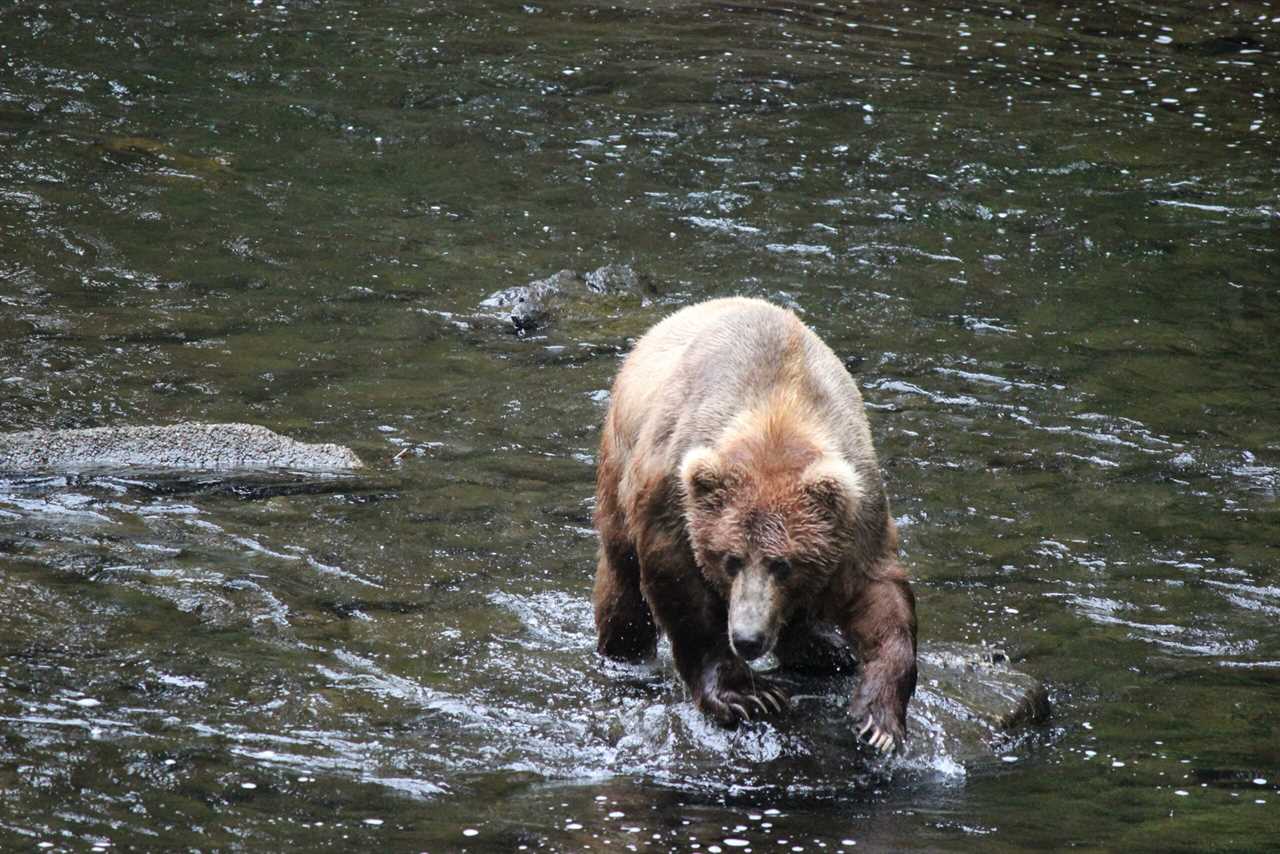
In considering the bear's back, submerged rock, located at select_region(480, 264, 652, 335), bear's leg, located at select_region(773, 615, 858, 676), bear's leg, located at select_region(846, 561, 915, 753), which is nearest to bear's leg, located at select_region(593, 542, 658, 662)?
the bear's back

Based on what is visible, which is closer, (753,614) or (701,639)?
(753,614)

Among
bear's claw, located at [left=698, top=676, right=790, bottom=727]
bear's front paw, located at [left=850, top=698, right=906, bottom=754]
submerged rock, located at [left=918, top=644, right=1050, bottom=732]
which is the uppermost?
bear's front paw, located at [left=850, top=698, right=906, bottom=754]

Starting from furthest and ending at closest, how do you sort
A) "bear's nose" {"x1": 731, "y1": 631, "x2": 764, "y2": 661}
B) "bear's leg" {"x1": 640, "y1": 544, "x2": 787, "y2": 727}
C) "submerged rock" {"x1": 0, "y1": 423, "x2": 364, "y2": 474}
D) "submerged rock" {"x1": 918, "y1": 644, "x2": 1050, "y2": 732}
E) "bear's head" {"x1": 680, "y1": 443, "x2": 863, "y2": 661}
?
1. "submerged rock" {"x1": 0, "y1": 423, "x2": 364, "y2": 474}
2. "submerged rock" {"x1": 918, "y1": 644, "x2": 1050, "y2": 732}
3. "bear's leg" {"x1": 640, "y1": 544, "x2": 787, "y2": 727}
4. "bear's head" {"x1": 680, "y1": 443, "x2": 863, "y2": 661}
5. "bear's nose" {"x1": 731, "y1": 631, "x2": 764, "y2": 661}

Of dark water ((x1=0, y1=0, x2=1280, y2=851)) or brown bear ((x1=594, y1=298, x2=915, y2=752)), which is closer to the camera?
brown bear ((x1=594, y1=298, x2=915, y2=752))

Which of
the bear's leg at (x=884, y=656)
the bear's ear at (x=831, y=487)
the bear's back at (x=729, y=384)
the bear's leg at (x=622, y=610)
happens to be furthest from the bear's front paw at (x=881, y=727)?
the bear's leg at (x=622, y=610)

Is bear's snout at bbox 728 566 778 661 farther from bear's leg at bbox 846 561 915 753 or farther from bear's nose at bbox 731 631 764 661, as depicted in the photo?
bear's leg at bbox 846 561 915 753

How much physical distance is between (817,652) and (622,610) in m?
0.90

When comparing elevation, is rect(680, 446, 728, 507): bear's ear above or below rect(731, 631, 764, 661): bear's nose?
above

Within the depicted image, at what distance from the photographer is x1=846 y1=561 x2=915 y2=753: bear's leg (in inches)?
233

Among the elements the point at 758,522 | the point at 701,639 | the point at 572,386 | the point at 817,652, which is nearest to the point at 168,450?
the point at 572,386

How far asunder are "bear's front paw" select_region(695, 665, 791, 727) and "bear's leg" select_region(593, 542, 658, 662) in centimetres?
80

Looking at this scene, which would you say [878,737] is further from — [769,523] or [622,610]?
[622,610]

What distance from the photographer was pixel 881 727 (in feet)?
19.5

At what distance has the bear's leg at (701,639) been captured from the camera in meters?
6.20
